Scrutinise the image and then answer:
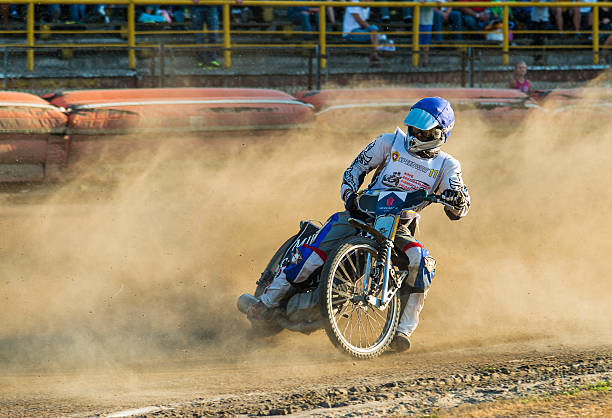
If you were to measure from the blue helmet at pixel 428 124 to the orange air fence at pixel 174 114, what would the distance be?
385 cm

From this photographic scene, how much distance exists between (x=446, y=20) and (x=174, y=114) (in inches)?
268

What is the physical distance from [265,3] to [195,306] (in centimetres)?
664

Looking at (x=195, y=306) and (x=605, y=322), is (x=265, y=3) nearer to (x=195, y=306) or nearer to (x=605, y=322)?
(x=195, y=306)

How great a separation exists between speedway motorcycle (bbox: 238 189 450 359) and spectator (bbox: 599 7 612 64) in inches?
397

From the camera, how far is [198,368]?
542cm

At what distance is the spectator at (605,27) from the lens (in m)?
14.5

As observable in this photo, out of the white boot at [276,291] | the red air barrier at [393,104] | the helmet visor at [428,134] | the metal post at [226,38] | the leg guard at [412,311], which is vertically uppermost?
the metal post at [226,38]

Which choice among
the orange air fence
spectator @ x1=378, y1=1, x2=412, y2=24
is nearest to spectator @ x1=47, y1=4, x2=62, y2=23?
the orange air fence

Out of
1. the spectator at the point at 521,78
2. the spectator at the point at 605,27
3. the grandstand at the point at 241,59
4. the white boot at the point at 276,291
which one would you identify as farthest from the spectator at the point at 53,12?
the spectator at the point at 605,27

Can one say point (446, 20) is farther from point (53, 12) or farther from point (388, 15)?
point (53, 12)

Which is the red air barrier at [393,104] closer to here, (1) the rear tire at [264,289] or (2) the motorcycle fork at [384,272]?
(1) the rear tire at [264,289]

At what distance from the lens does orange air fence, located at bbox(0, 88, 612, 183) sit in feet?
28.3

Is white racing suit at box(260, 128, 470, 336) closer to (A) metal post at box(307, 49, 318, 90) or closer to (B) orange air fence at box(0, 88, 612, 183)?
(B) orange air fence at box(0, 88, 612, 183)

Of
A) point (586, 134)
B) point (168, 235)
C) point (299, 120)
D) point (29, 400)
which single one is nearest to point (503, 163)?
point (586, 134)
